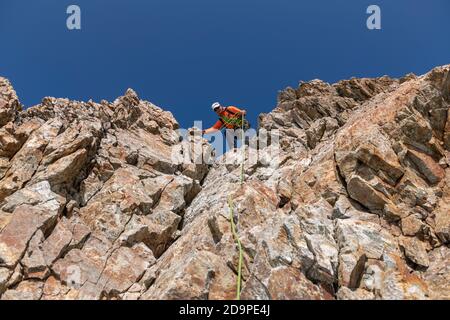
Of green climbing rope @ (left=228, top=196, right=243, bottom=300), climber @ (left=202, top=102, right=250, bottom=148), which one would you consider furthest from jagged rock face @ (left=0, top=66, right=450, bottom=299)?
climber @ (left=202, top=102, right=250, bottom=148)

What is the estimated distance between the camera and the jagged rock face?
12703mm

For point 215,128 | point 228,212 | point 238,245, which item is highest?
point 215,128

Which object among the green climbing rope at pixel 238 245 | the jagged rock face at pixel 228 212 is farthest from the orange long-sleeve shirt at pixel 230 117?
the green climbing rope at pixel 238 245

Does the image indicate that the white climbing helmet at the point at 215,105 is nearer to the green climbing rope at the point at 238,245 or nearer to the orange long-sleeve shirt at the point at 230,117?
the orange long-sleeve shirt at the point at 230,117

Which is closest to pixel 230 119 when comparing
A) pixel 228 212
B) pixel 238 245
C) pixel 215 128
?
pixel 215 128

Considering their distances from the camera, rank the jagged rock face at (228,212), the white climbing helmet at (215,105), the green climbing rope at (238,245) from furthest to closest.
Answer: the white climbing helmet at (215,105)
the jagged rock face at (228,212)
the green climbing rope at (238,245)

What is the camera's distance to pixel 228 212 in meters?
16.2

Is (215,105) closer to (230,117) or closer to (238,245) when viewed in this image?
(230,117)

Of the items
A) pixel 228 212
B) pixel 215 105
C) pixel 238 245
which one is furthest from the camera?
pixel 215 105

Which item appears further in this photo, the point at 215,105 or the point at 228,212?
the point at 215,105

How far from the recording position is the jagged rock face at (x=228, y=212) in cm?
1270

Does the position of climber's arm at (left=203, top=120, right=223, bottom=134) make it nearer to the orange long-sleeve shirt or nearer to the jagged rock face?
the orange long-sleeve shirt
